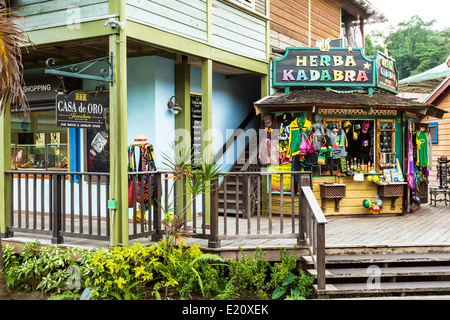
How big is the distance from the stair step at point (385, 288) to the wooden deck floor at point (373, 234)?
73cm

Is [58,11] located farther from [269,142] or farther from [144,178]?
[269,142]

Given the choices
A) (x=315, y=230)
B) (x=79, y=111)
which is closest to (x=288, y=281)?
(x=315, y=230)

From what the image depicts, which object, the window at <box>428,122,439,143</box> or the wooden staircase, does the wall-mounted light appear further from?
the window at <box>428,122,439,143</box>

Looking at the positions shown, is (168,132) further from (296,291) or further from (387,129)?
(387,129)

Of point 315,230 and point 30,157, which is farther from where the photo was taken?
point 30,157

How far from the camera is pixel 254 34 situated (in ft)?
30.0

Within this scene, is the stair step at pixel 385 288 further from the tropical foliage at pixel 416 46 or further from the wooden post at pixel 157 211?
the tropical foliage at pixel 416 46

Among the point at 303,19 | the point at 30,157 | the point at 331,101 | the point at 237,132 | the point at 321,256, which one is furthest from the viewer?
the point at 303,19

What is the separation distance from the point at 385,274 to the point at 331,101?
3.97 metres

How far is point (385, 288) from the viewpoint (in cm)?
579

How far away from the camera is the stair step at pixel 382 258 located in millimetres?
6250
